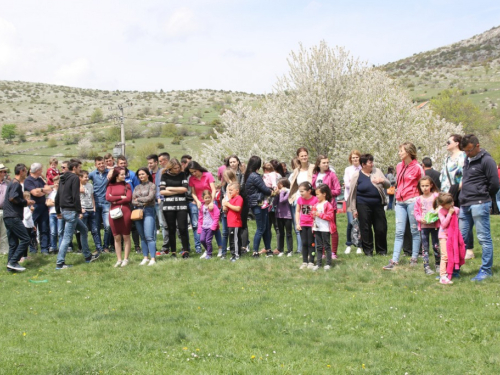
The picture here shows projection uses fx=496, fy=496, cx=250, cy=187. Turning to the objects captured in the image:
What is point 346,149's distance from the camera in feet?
89.7

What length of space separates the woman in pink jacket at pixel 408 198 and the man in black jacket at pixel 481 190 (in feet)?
3.64

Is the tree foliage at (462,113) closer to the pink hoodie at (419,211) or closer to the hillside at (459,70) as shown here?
the hillside at (459,70)

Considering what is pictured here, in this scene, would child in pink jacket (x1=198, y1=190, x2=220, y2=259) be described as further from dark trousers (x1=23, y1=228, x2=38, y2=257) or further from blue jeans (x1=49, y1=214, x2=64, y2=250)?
dark trousers (x1=23, y1=228, x2=38, y2=257)

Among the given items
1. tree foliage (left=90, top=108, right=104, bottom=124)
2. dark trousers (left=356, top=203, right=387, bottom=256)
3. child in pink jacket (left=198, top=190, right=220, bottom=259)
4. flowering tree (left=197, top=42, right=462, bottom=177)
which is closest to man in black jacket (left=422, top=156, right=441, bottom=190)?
dark trousers (left=356, top=203, right=387, bottom=256)

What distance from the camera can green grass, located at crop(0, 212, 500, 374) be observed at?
520 centimetres

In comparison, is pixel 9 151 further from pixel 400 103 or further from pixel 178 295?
pixel 178 295

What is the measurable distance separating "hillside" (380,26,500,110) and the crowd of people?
75381mm

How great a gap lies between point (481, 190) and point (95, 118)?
78.1 meters

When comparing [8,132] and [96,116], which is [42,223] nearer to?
[8,132]

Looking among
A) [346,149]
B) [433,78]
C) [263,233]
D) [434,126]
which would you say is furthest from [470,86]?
[263,233]

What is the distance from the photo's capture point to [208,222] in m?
11.1

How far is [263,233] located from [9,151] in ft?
202

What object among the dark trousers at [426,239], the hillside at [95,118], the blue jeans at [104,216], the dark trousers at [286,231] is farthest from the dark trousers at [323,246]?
the hillside at [95,118]

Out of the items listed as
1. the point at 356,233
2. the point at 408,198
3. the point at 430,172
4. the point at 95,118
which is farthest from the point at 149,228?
the point at 95,118
